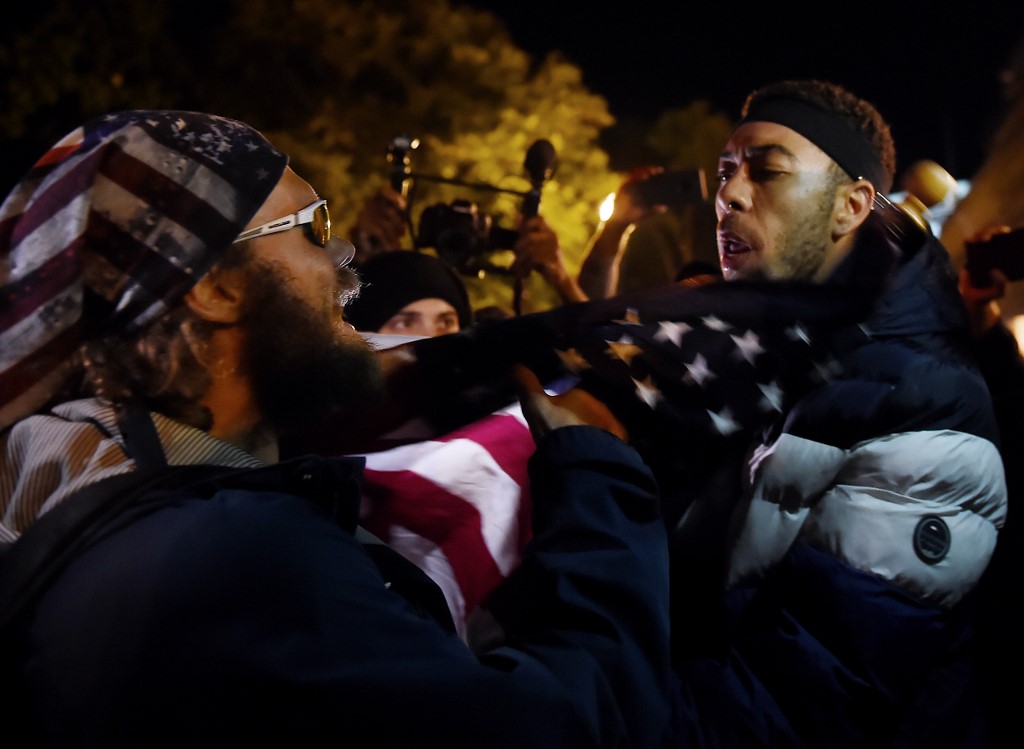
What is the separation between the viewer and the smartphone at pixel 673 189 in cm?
430

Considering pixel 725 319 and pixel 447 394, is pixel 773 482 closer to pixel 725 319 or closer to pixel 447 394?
pixel 725 319

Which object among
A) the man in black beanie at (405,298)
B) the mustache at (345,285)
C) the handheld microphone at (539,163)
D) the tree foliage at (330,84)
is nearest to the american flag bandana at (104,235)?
the mustache at (345,285)

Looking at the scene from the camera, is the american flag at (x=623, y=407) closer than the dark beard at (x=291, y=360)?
No

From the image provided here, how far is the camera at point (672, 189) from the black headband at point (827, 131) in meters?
1.62

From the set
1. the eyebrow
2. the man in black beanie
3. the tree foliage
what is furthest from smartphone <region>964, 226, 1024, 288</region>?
the tree foliage

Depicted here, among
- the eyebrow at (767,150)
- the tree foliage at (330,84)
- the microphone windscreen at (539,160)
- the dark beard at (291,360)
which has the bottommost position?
the tree foliage at (330,84)

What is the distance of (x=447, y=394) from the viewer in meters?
2.23

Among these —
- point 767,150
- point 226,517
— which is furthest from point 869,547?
point 226,517

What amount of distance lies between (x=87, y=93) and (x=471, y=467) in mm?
13366

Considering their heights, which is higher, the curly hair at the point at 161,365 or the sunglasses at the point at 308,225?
the sunglasses at the point at 308,225

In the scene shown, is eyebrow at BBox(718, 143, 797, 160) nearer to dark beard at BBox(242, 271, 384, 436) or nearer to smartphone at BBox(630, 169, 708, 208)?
dark beard at BBox(242, 271, 384, 436)

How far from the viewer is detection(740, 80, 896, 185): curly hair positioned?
2605 mm

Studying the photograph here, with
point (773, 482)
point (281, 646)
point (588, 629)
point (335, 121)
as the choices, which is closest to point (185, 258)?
point (281, 646)

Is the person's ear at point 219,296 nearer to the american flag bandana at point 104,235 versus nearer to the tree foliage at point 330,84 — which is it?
the american flag bandana at point 104,235
